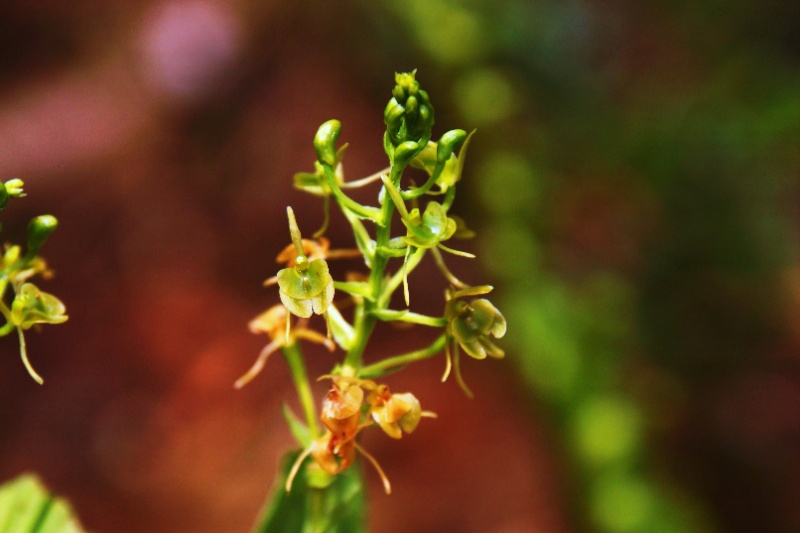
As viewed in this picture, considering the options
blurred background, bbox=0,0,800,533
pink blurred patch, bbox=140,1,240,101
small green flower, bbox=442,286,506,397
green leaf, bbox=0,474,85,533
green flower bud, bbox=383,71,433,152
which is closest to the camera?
green flower bud, bbox=383,71,433,152

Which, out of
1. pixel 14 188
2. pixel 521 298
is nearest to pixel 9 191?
pixel 14 188

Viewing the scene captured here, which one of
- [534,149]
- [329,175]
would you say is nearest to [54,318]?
[329,175]

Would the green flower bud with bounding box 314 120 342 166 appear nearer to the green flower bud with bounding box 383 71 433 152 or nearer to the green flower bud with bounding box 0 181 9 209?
the green flower bud with bounding box 383 71 433 152

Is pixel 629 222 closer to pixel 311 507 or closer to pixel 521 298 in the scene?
pixel 521 298

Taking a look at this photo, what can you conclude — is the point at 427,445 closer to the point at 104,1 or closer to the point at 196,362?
the point at 196,362

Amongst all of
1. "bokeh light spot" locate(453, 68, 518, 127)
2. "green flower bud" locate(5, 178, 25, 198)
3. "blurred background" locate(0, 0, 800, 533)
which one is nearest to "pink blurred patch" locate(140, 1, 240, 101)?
"blurred background" locate(0, 0, 800, 533)

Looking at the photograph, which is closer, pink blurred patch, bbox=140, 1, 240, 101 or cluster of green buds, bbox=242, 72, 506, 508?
cluster of green buds, bbox=242, 72, 506, 508

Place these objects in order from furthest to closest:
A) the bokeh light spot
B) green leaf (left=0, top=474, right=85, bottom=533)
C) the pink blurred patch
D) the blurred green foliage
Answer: the pink blurred patch < the bokeh light spot < the blurred green foliage < green leaf (left=0, top=474, right=85, bottom=533)
